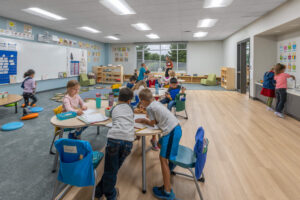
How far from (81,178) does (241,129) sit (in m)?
3.33

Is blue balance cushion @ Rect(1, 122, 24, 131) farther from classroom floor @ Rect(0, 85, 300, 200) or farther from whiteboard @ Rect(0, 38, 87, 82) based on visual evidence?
whiteboard @ Rect(0, 38, 87, 82)

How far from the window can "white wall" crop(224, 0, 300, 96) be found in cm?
327

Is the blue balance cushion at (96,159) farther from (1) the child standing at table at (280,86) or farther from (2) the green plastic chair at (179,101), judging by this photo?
(1) the child standing at table at (280,86)

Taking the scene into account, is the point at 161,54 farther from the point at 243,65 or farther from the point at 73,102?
the point at 73,102

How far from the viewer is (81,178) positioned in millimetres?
1426

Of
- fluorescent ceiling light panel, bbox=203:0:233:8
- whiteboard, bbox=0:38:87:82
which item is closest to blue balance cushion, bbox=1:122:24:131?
whiteboard, bbox=0:38:87:82

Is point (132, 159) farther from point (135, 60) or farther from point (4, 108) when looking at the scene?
point (135, 60)

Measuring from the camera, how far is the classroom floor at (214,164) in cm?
184

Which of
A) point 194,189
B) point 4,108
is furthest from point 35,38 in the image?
point 194,189

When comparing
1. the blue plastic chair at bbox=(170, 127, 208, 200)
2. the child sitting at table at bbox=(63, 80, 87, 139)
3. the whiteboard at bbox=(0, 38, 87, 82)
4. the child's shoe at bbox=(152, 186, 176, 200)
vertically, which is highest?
the whiteboard at bbox=(0, 38, 87, 82)

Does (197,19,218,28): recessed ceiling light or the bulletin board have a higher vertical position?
(197,19,218,28): recessed ceiling light

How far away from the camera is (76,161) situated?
140 centimetres

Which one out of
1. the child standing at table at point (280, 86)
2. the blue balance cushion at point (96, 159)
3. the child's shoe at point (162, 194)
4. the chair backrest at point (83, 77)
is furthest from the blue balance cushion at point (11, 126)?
the chair backrest at point (83, 77)

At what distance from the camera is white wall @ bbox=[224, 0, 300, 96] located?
14.5 ft
